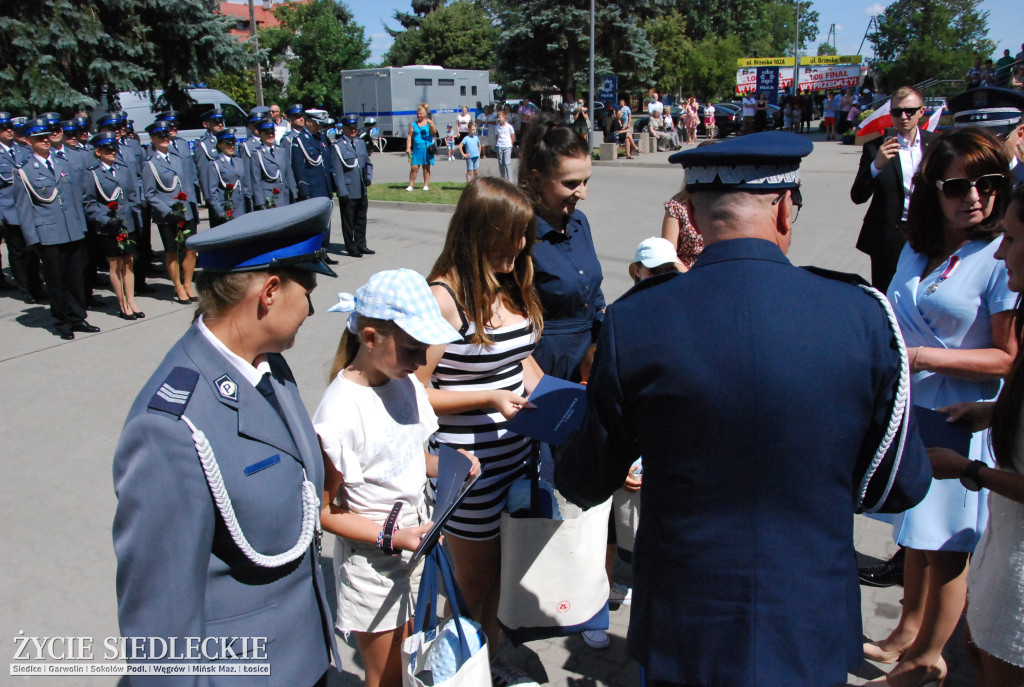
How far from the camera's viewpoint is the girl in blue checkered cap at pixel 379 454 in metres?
2.32

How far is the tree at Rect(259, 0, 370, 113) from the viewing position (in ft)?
123

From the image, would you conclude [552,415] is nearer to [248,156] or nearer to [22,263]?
[248,156]

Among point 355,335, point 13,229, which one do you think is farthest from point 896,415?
point 13,229

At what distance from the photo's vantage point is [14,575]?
4.09 metres

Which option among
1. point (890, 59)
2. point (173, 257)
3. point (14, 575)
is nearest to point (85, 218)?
point (173, 257)

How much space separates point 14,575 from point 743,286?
167 inches

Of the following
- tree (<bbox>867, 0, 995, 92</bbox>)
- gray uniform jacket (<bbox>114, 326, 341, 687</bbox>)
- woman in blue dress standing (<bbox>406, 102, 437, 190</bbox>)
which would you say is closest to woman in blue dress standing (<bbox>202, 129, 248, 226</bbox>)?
woman in blue dress standing (<bbox>406, 102, 437, 190</bbox>)

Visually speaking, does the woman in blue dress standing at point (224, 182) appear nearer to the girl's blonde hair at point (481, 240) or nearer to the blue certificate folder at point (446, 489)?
the girl's blonde hair at point (481, 240)

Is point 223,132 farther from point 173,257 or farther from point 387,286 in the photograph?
point 387,286

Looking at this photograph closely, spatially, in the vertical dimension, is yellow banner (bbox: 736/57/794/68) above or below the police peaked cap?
above

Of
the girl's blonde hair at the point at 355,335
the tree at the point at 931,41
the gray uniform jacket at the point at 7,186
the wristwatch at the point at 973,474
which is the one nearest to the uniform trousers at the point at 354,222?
the gray uniform jacket at the point at 7,186

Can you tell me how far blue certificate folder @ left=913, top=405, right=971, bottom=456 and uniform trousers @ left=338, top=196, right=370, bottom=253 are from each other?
985cm

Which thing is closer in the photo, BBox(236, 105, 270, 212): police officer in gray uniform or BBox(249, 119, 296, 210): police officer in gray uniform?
BBox(236, 105, 270, 212): police officer in gray uniform

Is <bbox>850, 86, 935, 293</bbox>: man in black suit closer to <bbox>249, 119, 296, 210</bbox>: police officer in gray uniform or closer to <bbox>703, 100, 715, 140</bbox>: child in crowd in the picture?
<bbox>249, 119, 296, 210</bbox>: police officer in gray uniform
